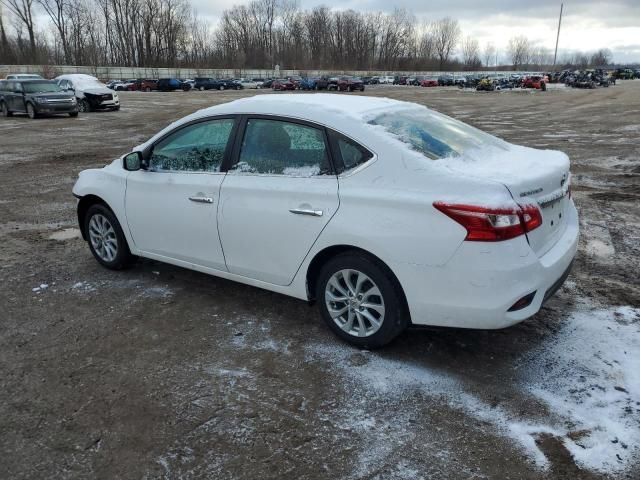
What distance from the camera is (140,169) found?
15.8 feet

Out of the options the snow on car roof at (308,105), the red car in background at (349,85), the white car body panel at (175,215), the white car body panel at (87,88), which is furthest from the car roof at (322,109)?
the red car in background at (349,85)

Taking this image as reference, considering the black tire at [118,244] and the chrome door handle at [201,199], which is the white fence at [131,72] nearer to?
the black tire at [118,244]

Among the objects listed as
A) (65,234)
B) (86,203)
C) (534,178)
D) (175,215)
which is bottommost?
(65,234)

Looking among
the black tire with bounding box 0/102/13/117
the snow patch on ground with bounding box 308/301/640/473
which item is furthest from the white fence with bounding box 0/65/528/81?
the snow patch on ground with bounding box 308/301/640/473

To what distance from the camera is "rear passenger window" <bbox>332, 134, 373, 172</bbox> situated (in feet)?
11.7

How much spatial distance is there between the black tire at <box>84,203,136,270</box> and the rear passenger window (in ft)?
8.45

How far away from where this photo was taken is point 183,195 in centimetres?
442

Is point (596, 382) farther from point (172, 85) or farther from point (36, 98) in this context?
point (172, 85)

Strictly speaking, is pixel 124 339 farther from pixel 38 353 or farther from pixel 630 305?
pixel 630 305

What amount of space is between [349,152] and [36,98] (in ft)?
76.9

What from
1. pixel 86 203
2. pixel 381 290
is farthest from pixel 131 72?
pixel 381 290

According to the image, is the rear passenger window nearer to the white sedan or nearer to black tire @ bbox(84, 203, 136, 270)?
the white sedan

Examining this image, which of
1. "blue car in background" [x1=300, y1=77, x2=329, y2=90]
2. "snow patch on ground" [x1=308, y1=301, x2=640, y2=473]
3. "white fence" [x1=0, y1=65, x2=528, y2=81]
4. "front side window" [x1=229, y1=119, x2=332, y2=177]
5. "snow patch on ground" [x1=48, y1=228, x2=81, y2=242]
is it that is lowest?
"snow patch on ground" [x1=48, y1=228, x2=81, y2=242]

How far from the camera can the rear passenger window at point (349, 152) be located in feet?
11.7
